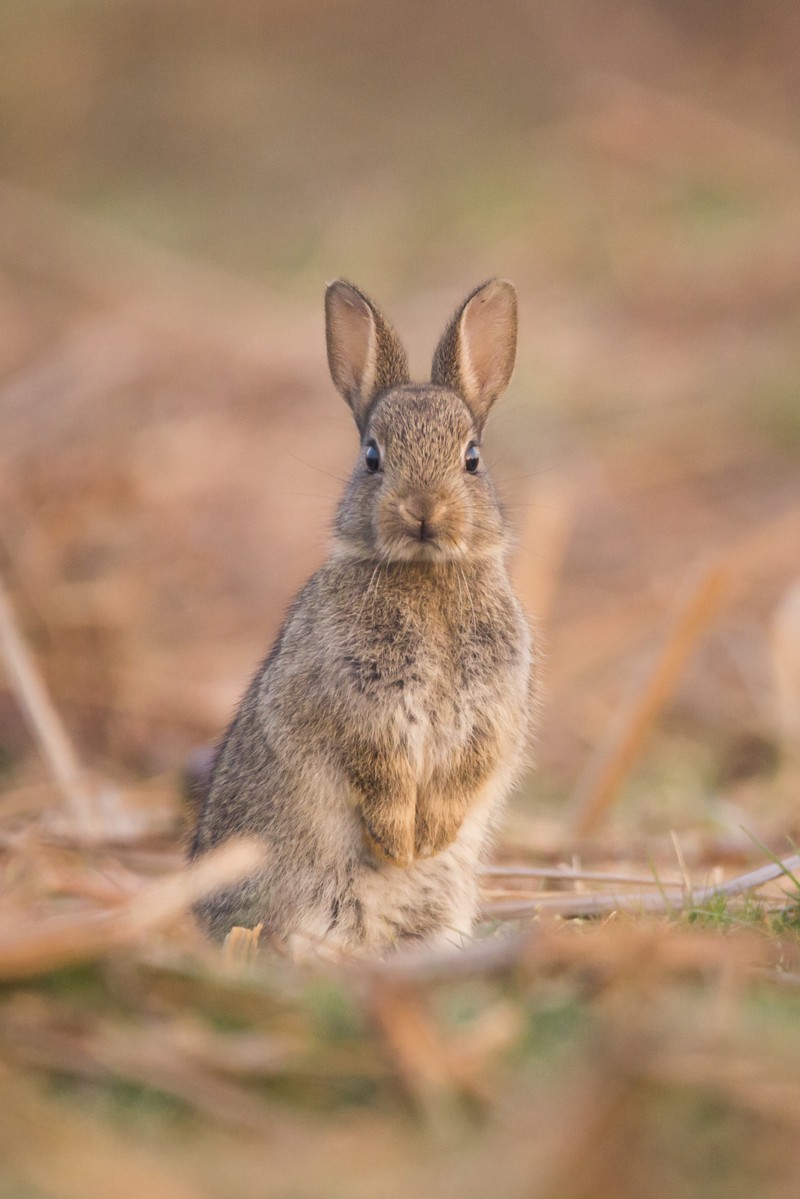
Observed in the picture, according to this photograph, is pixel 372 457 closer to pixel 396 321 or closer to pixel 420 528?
pixel 420 528

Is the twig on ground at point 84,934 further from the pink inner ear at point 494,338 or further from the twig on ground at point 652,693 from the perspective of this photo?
the twig on ground at point 652,693

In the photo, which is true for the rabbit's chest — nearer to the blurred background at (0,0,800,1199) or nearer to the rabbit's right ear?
the blurred background at (0,0,800,1199)

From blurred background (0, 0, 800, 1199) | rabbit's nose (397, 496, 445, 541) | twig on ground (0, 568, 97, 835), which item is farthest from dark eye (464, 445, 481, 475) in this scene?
twig on ground (0, 568, 97, 835)

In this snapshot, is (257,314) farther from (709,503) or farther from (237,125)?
(237,125)

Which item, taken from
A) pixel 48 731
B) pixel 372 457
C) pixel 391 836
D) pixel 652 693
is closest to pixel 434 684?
pixel 391 836

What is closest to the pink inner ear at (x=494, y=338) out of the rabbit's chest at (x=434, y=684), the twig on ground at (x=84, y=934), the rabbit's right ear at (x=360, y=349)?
the rabbit's right ear at (x=360, y=349)

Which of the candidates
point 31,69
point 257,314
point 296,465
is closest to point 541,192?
point 257,314
